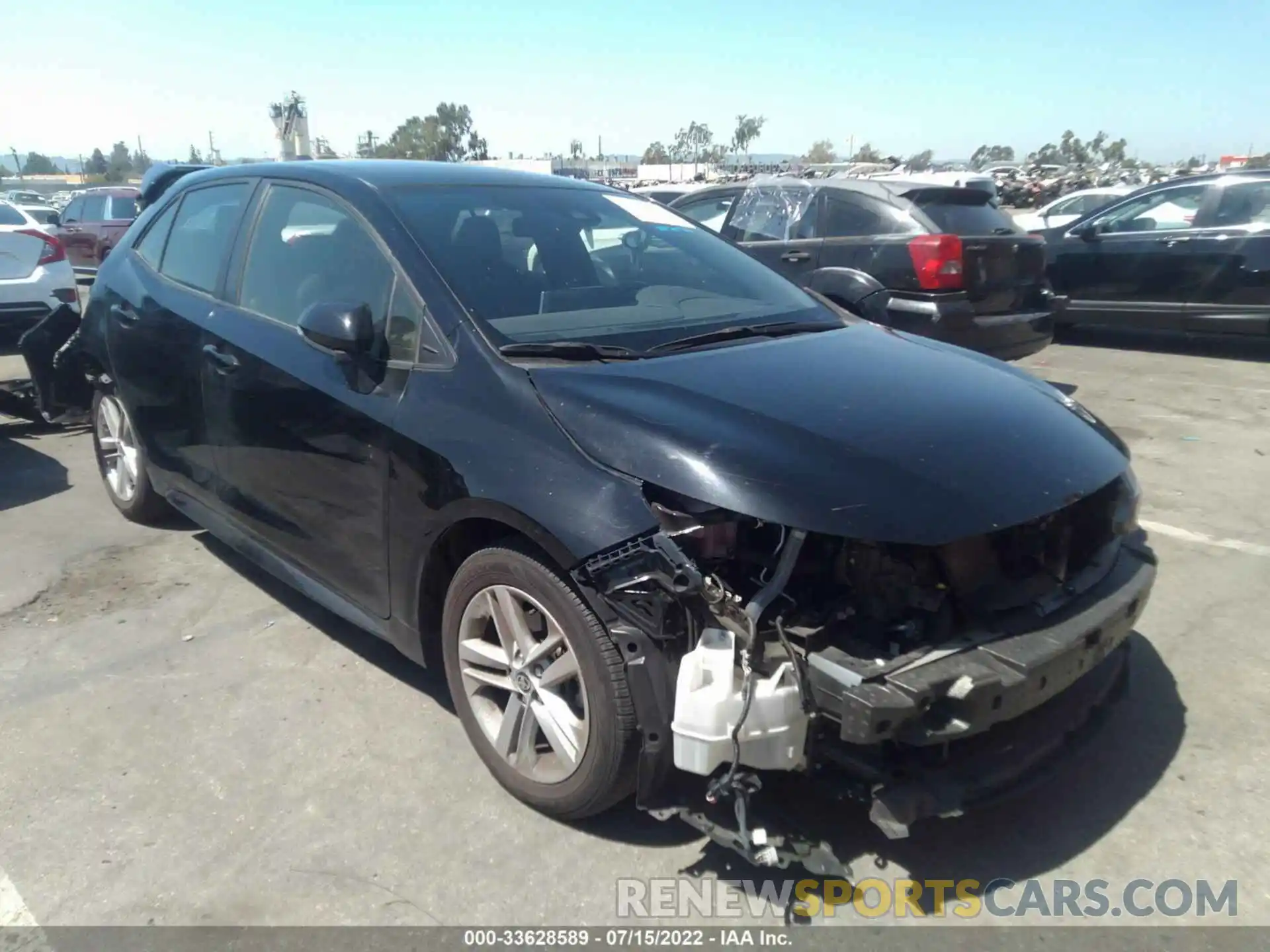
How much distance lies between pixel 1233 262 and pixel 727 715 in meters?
8.80

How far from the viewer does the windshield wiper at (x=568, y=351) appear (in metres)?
2.87

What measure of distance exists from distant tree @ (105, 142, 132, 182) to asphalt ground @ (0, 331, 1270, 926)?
7350 cm

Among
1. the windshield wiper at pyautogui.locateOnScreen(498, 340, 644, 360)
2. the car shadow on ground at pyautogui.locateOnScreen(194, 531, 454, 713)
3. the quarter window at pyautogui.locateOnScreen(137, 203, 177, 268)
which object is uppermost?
the quarter window at pyautogui.locateOnScreen(137, 203, 177, 268)

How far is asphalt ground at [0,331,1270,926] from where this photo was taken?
253 cm

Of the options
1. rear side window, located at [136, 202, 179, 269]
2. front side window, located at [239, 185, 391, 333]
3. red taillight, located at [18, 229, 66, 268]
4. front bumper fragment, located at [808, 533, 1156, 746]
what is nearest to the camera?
front bumper fragment, located at [808, 533, 1156, 746]

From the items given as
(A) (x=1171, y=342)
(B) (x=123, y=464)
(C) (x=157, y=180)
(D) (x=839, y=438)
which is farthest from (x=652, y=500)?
(A) (x=1171, y=342)

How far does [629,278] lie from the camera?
11.6 ft

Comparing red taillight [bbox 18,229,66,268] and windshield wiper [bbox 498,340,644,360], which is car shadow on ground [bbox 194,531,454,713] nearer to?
windshield wiper [bbox 498,340,644,360]

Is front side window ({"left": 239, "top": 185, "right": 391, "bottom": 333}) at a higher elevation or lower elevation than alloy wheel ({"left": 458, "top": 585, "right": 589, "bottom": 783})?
higher

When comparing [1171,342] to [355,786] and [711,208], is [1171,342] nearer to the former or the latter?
[711,208]

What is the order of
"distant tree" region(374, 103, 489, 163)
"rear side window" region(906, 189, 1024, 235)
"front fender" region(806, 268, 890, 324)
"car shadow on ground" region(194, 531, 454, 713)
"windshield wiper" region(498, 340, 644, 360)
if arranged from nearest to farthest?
"windshield wiper" region(498, 340, 644, 360)
"car shadow on ground" region(194, 531, 454, 713)
"front fender" region(806, 268, 890, 324)
"rear side window" region(906, 189, 1024, 235)
"distant tree" region(374, 103, 489, 163)

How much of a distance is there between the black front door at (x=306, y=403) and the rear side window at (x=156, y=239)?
3.35 ft

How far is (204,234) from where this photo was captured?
4242 millimetres

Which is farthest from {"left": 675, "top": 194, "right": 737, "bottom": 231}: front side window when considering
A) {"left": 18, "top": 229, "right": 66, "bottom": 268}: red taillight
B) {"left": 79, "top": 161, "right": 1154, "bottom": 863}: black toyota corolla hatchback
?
{"left": 18, "top": 229, "right": 66, "bottom": 268}: red taillight
